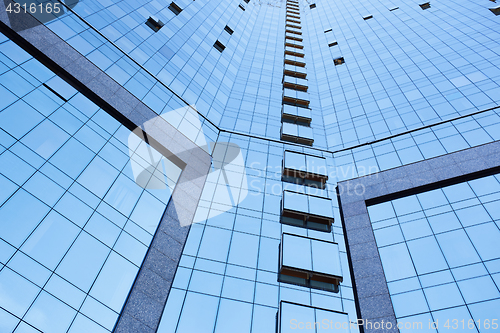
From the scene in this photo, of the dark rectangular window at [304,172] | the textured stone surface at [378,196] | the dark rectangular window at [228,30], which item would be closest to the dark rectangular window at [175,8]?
the dark rectangular window at [228,30]

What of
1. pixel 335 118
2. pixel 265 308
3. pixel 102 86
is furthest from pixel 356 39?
pixel 265 308

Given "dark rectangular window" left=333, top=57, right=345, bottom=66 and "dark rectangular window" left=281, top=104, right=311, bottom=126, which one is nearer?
"dark rectangular window" left=281, top=104, right=311, bottom=126

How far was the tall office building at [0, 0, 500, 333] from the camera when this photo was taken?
1445 centimetres

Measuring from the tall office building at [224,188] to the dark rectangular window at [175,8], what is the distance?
89.2 inches

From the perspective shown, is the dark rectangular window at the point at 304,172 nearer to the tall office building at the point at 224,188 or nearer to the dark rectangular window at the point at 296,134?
the tall office building at the point at 224,188

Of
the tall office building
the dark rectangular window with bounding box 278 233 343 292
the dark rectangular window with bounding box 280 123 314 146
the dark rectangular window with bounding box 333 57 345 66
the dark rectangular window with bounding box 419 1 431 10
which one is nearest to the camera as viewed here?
the tall office building

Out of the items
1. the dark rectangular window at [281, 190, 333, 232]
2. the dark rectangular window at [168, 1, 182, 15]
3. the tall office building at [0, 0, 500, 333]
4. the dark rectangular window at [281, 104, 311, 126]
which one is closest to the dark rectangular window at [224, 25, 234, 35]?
the dark rectangular window at [168, 1, 182, 15]

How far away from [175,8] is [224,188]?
26.7 metres

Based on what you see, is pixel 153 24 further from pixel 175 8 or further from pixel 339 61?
pixel 339 61

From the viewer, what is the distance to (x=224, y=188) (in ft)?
73.5

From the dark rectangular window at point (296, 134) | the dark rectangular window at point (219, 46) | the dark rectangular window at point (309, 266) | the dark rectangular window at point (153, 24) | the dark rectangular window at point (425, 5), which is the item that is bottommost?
the dark rectangular window at point (309, 266)

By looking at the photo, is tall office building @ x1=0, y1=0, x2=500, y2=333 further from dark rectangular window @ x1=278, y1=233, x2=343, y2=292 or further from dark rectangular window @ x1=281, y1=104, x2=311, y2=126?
dark rectangular window @ x1=281, y1=104, x2=311, y2=126

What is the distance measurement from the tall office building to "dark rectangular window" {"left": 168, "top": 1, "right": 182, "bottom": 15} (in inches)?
89.2

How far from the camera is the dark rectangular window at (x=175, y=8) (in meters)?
36.3
